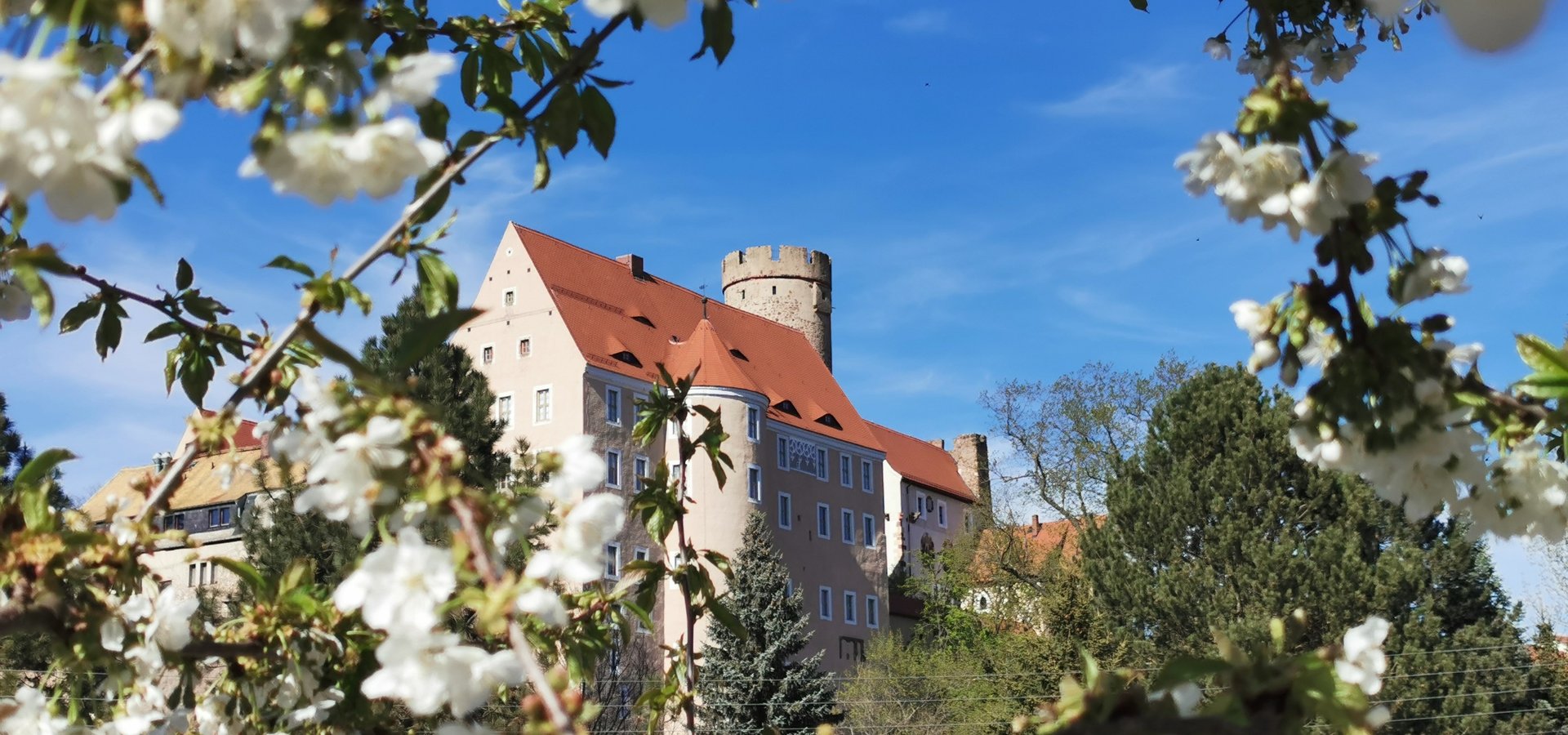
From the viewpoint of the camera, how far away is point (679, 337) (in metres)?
41.5

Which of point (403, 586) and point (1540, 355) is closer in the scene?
point (403, 586)

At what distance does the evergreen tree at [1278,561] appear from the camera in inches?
989

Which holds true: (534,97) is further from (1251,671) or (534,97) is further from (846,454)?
(846,454)

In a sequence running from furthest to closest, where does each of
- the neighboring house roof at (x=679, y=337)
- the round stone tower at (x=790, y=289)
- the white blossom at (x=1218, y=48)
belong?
the round stone tower at (x=790, y=289), the neighboring house roof at (x=679, y=337), the white blossom at (x=1218, y=48)

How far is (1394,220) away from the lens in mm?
1519

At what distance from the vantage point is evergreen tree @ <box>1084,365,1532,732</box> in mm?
25109

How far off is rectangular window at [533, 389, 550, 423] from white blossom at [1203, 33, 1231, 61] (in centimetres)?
3270

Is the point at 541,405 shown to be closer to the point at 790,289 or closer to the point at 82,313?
the point at 790,289

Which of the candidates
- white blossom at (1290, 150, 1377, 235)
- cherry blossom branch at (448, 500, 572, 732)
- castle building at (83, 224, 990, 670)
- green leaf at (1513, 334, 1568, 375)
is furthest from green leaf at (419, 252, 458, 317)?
castle building at (83, 224, 990, 670)

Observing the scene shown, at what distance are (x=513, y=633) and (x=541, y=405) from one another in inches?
1383

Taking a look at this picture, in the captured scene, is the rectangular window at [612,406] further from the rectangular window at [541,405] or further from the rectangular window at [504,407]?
the rectangular window at [504,407]

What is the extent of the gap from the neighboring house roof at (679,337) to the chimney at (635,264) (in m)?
0.18

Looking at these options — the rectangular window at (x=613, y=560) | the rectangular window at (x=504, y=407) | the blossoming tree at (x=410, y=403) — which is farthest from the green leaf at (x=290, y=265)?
the rectangular window at (x=504, y=407)

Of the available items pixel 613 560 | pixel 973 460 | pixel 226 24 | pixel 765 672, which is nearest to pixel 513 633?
pixel 226 24
